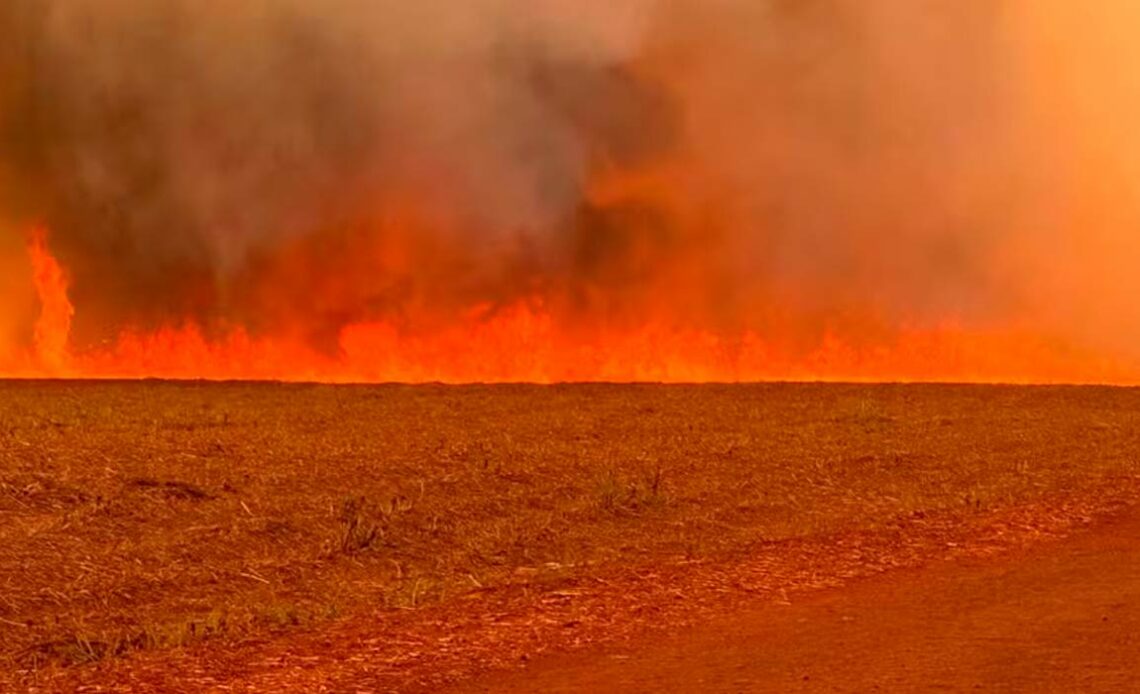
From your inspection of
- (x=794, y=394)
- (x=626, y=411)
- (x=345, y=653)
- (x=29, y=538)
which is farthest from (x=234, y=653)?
(x=794, y=394)

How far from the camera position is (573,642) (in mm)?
12336

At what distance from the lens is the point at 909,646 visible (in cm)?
1196

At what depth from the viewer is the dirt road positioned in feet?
35.5

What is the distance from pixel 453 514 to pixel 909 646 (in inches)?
296

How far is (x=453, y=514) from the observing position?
18.4 meters

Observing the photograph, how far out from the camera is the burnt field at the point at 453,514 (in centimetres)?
1265

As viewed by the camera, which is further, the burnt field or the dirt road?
the burnt field

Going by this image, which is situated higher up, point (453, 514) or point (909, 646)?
point (453, 514)

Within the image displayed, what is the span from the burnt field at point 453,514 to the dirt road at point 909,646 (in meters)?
0.68

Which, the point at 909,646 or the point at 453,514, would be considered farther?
the point at 453,514

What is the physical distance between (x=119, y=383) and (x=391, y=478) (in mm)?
17017

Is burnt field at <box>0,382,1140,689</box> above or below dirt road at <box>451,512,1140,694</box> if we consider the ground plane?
above

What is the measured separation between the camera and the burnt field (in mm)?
12648

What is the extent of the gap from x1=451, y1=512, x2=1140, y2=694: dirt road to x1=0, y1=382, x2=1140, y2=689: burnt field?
2.22ft
